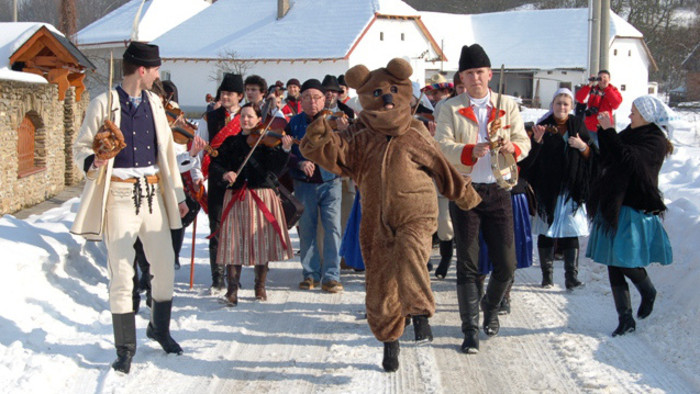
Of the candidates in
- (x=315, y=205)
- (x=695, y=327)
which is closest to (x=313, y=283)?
(x=315, y=205)

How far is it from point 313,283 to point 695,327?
3468 mm

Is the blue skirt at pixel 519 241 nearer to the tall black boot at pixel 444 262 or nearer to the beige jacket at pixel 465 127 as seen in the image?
the beige jacket at pixel 465 127

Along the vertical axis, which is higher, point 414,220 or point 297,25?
point 297,25

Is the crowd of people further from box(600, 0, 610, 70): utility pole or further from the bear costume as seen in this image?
Result: box(600, 0, 610, 70): utility pole

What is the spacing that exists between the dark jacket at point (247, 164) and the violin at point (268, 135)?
0.08m

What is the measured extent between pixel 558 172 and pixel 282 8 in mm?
36840

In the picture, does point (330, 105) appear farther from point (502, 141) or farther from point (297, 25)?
point (297, 25)

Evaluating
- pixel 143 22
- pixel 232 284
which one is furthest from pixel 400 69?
pixel 143 22

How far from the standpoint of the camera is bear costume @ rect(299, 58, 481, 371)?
15.3 feet

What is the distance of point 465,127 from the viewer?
5.30 metres

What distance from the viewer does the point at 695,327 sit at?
5484 millimetres

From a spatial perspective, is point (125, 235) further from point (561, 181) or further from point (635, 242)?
point (561, 181)

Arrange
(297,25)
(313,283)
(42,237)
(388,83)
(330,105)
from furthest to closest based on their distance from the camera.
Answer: (297,25), (330,105), (313,283), (42,237), (388,83)

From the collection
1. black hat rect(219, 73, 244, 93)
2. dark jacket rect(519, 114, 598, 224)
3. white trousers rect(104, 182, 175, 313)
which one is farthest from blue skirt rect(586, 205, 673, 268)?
black hat rect(219, 73, 244, 93)
